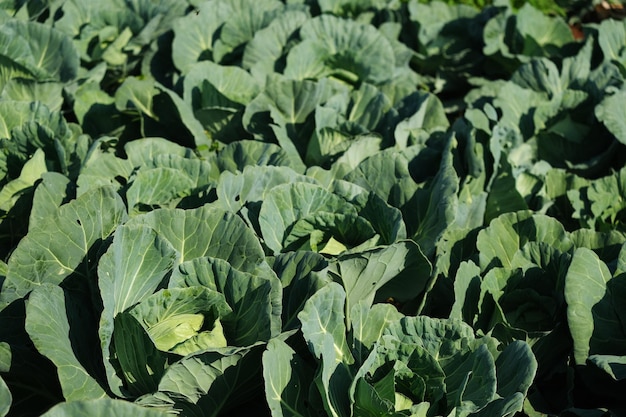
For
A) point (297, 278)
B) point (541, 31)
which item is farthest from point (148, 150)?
point (541, 31)

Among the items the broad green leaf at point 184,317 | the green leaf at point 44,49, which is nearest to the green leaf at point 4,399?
the broad green leaf at point 184,317

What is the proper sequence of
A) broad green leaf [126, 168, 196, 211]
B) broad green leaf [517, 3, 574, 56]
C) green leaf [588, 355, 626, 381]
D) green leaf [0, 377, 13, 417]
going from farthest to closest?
broad green leaf [517, 3, 574, 56]
broad green leaf [126, 168, 196, 211]
green leaf [588, 355, 626, 381]
green leaf [0, 377, 13, 417]

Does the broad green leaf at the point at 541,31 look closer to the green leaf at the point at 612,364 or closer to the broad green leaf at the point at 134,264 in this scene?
the green leaf at the point at 612,364

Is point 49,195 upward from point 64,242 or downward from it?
downward

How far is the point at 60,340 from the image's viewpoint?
243 centimetres

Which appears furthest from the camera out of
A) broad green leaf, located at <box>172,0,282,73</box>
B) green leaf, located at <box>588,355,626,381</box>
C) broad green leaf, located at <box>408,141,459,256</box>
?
broad green leaf, located at <box>172,0,282,73</box>

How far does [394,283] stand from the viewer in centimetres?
318

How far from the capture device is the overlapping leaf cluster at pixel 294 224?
95.7 inches

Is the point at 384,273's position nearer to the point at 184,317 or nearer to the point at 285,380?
the point at 285,380

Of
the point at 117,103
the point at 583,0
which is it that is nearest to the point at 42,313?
the point at 117,103

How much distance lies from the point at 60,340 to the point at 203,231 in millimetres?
646

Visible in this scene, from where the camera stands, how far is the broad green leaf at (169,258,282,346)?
2.44 metres

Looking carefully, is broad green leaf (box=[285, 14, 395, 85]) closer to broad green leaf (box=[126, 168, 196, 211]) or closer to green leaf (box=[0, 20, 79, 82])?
green leaf (box=[0, 20, 79, 82])

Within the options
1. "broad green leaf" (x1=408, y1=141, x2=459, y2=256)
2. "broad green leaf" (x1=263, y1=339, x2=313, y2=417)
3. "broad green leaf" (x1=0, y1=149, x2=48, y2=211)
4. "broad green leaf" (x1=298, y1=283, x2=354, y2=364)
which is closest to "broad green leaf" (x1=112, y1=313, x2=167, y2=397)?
"broad green leaf" (x1=263, y1=339, x2=313, y2=417)
